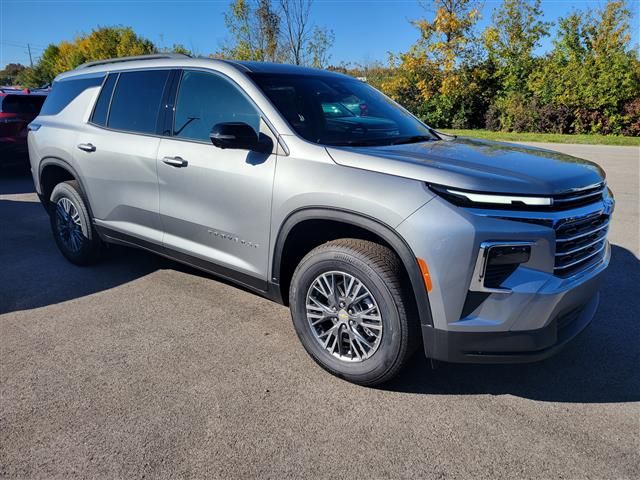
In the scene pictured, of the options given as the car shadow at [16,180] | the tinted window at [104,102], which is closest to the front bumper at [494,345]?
the tinted window at [104,102]

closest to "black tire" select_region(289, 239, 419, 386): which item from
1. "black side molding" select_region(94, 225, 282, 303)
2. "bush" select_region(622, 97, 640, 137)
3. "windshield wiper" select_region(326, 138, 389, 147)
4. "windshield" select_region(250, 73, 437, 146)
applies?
"black side molding" select_region(94, 225, 282, 303)

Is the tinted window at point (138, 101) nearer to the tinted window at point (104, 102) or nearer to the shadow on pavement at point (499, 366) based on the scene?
the tinted window at point (104, 102)

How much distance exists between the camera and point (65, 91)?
500 centimetres

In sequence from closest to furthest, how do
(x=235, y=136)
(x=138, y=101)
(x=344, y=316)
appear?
(x=344, y=316)
(x=235, y=136)
(x=138, y=101)

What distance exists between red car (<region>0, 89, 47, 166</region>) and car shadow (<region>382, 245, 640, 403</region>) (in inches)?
389

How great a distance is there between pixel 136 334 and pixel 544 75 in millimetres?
21462

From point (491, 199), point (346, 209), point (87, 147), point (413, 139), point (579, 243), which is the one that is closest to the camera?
point (491, 199)

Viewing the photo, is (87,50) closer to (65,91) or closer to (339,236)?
(65,91)

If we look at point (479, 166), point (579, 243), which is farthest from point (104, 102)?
point (579, 243)

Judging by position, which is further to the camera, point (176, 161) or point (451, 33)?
point (451, 33)

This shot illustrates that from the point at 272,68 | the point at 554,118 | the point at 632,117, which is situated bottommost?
the point at 554,118

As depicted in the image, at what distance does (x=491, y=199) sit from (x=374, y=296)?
31.7 inches

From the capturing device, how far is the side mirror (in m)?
3.04

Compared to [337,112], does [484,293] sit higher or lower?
lower
